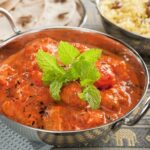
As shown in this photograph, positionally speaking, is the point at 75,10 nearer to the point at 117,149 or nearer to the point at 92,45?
the point at 92,45

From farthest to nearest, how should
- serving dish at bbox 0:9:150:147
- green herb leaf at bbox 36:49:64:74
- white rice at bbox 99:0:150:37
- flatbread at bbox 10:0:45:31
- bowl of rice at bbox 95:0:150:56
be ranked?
flatbread at bbox 10:0:45:31
white rice at bbox 99:0:150:37
bowl of rice at bbox 95:0:150:56
green herb leaf at bbox 36:49:64:74
serving dish at bbox 0:9:150:147

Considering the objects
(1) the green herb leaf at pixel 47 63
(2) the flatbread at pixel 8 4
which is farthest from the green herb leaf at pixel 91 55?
(2) the flatbread at pixel 8 4

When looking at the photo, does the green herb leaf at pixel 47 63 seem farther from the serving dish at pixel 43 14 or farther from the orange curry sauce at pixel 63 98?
the serving dish at pixel 43 14

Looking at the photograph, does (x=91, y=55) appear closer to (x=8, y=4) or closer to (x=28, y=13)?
(x=28, y=13)

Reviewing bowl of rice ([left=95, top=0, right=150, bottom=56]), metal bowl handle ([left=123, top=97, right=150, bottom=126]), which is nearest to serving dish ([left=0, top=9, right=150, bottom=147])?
metal bowl handle ([left=123, top=97, right=150, bottom=126])

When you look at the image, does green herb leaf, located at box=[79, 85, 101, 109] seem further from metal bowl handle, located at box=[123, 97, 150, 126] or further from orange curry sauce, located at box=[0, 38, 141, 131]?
metal bowl handle, located at box=[123, 97, 150, 126]

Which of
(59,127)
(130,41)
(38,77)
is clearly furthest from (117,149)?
(130,41)
